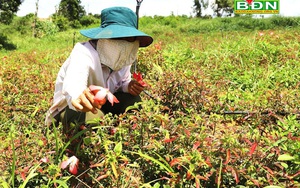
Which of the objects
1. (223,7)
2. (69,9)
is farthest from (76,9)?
(223,7)

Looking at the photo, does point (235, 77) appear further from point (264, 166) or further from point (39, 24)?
point (39, 24)

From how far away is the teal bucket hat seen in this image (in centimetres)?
171

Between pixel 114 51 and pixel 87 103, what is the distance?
510mm

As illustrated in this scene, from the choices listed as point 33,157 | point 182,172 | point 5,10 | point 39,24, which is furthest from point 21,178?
point 39,24

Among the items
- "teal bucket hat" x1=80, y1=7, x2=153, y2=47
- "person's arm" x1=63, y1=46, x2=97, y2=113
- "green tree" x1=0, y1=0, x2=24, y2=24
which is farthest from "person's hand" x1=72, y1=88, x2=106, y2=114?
"green tree" x1=0, y1=0, x2=24, y2=24

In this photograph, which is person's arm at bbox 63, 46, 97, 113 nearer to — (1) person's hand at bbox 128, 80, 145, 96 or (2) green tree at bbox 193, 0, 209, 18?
(1) person's hand at bbox 128, 80, 145, 96

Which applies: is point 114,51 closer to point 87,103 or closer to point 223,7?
point 87,103

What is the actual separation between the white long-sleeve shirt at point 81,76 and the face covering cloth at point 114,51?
38 mm

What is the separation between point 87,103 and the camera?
1381 mm

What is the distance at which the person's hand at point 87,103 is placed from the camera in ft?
4.51

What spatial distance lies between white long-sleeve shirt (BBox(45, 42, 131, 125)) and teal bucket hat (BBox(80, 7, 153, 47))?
0.10m

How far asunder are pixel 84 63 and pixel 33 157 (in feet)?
1.66

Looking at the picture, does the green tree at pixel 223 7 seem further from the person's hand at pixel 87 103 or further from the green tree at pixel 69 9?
the person's hand at pixel 87 103

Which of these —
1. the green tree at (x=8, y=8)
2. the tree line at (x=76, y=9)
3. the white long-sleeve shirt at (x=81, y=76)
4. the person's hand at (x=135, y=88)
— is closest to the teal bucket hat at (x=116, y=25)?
the white long-sleeve shirt at (x=81, y=76)
